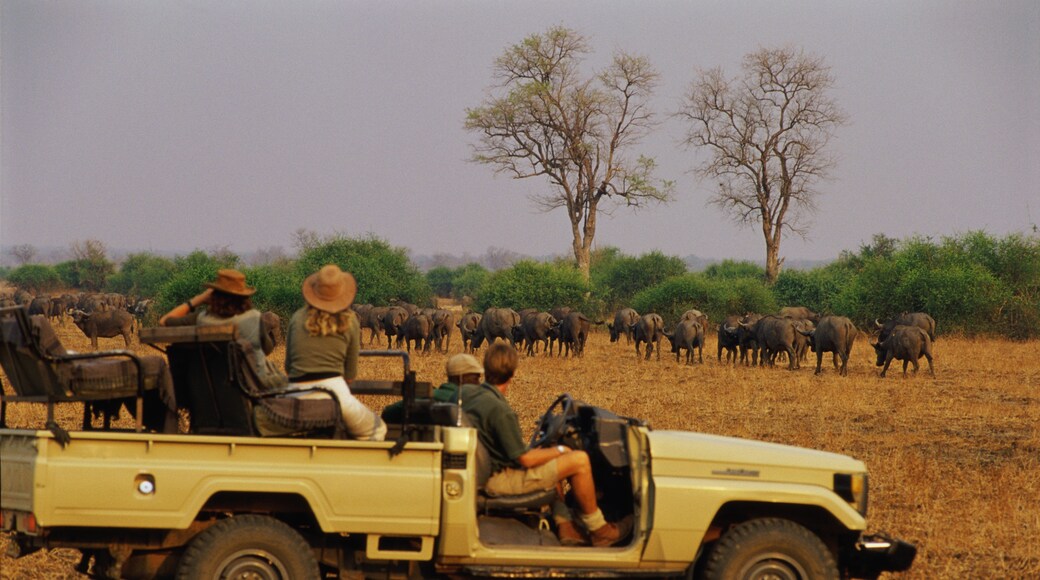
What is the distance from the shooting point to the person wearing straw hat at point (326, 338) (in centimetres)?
726

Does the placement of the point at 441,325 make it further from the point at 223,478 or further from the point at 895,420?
the point at 223,478

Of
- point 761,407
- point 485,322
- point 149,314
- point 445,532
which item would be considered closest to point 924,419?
point 761,407

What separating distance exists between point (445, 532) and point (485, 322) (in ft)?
104

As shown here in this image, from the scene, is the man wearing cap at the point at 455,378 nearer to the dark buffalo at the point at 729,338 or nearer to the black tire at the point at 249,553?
the black tire at the point at 249,553

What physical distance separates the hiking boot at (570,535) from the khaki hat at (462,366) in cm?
103

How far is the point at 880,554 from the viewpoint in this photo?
7.29m

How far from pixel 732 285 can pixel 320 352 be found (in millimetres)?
46983

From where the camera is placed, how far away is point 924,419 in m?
19.0

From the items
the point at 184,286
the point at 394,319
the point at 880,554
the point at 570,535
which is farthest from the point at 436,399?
the point at 184,286

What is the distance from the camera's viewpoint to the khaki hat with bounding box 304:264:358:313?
726cm

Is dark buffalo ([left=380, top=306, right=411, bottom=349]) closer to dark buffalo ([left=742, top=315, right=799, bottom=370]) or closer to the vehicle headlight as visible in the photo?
dark buffalo ([left=742, top=315, right=799, bottom=370])

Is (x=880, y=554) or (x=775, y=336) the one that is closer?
(x=880, y=554)

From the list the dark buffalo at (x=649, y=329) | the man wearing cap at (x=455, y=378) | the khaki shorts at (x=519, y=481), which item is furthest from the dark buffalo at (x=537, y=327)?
the khaki shorts at (x=519, y=481)

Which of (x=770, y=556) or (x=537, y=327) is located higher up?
(x=537, y=327)
